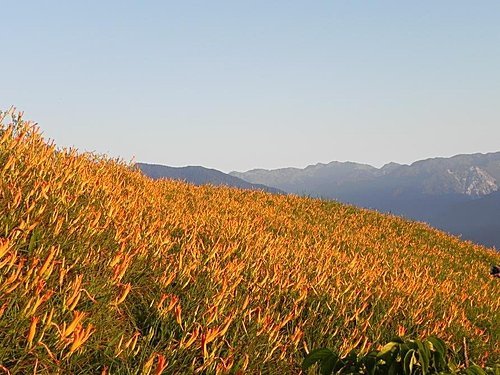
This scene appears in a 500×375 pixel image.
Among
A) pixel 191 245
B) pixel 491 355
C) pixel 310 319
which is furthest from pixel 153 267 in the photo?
pixel 491 355

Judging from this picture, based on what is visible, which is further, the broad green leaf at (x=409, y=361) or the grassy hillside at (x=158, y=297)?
the grassy hillside at (x=158, y=297)

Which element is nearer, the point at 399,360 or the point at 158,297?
the point at 399,360

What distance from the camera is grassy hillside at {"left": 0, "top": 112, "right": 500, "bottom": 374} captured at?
9.57ft

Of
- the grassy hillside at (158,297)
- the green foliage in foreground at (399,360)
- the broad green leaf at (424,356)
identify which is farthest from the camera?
the grassy hillside at (158,297)

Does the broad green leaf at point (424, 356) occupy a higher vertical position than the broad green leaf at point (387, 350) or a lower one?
higher

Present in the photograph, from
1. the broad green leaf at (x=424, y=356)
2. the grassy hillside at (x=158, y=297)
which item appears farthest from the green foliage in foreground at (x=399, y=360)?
the grassy hillside at (x=158, y=297)

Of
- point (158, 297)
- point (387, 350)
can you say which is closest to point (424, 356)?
point (387, 350)

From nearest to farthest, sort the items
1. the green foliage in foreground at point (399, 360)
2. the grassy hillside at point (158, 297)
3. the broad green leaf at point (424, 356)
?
the broad green leaf at point (424, 356), the green foliage in foreground at point (399, 360), the grassy hillside at point (158, 297)

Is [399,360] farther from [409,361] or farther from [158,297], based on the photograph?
[158,297]

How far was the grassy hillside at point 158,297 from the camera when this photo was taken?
2918mm

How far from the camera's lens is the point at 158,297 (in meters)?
4.07

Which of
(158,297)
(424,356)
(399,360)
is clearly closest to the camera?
(424,356)

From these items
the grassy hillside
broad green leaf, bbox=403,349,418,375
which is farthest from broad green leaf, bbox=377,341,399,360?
the grassy hillside

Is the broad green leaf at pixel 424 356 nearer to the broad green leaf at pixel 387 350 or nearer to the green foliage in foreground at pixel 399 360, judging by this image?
the green foliage in foreground at pixel 399 360
